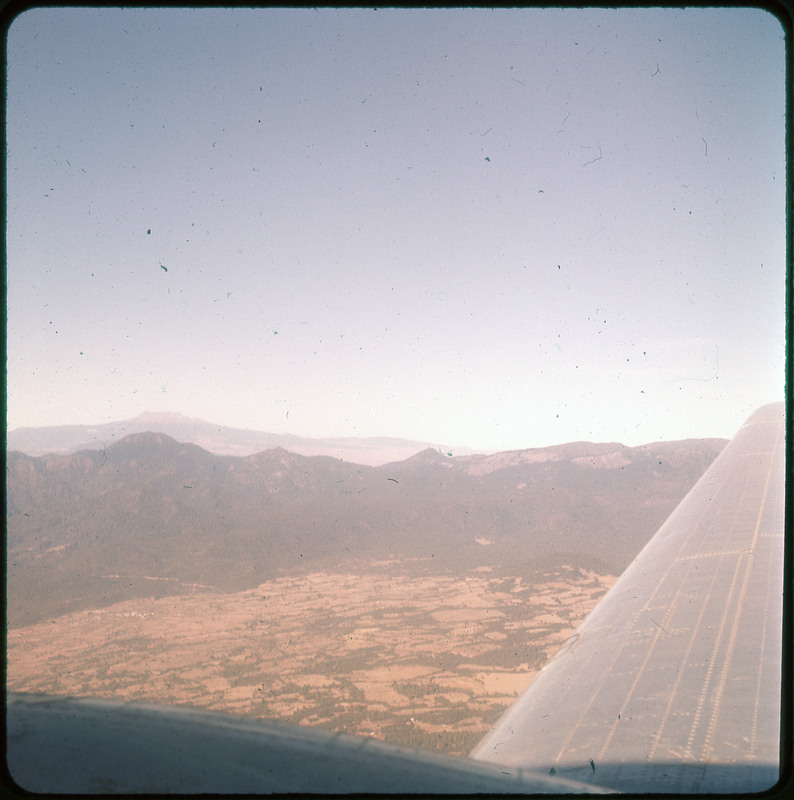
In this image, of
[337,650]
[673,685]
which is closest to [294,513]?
[337,650]

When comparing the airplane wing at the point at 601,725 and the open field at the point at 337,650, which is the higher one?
the airplane wing at the point at 601,725

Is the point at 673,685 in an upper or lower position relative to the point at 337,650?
upper

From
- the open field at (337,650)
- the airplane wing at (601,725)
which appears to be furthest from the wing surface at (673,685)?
the open field at (337,650)

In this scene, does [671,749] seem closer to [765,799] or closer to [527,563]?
[765,799]

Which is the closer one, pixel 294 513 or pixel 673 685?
pixel 673 685

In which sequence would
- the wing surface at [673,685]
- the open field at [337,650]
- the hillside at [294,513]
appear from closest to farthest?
the wing surface at [673,685] < the open field at [337,650] < the hillside at [294,513]

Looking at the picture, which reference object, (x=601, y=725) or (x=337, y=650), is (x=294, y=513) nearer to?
(x=337, y=650)

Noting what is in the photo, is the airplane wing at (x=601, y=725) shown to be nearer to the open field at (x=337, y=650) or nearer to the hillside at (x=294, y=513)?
the open field at (x=337, y=650)
